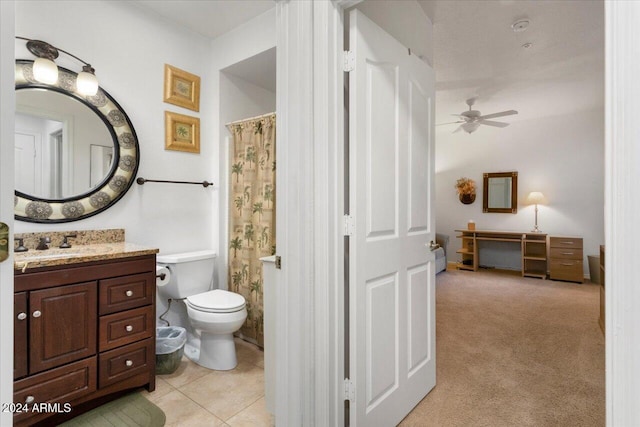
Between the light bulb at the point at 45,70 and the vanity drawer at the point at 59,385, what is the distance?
63.8 inches

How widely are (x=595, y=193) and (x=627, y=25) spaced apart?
5.59 m

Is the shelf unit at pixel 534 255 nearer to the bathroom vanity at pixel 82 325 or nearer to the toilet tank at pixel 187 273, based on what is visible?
the toilet tank at pixel 187 273

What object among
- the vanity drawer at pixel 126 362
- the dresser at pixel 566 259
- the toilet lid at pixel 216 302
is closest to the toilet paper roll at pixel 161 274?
the toilet lid at pixel 216 302

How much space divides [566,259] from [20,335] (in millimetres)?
6244

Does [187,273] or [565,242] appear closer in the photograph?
[187,273]

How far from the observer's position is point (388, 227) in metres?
1.58

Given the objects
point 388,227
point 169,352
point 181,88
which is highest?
point 181,88

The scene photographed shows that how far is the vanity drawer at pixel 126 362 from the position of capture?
176cm

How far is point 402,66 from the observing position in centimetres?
168

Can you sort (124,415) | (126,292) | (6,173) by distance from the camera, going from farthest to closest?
(126,292), (124,415), (6,173)

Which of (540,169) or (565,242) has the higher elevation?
(540,169)

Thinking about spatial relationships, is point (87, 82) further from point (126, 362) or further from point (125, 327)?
point (126, 362)

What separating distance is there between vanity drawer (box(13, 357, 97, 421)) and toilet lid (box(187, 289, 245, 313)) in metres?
0.62

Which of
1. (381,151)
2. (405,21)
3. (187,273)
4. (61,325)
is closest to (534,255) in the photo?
(405,21)
